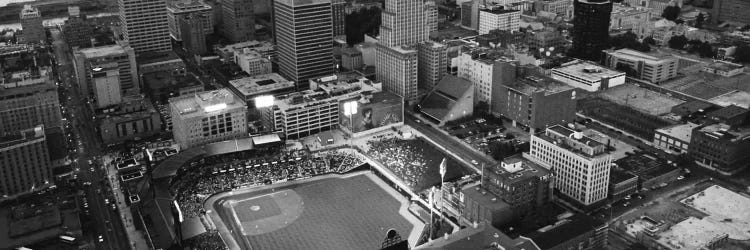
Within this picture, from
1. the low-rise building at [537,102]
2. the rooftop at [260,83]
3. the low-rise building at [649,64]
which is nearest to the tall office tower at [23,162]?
the rooftop at [260,83]

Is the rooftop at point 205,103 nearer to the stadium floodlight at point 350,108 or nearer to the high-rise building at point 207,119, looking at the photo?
the high-rise building at point 207,119

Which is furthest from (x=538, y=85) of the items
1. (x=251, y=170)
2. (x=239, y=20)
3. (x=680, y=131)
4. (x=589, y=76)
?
(x=239, y=20)

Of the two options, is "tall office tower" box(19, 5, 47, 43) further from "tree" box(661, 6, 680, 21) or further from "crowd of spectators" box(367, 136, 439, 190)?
"tree" box(661, 6, 680, 21)

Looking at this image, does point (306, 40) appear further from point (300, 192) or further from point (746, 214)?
point (746, 214)

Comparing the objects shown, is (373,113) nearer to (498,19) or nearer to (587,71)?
(587,71)

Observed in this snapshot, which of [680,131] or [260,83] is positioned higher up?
[260,83]

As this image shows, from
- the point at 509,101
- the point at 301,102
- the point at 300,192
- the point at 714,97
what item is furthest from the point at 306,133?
the point at 714,97
